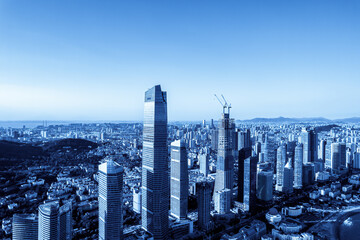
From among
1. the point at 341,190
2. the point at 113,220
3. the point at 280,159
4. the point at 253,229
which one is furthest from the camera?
the point at 280,159

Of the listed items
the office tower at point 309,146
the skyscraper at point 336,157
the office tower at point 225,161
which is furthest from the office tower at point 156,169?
the skyscraper at point 336,157

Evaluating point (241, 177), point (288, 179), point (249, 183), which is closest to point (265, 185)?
point (241, 177)

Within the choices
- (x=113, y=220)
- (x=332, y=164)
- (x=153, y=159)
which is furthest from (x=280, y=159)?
(x=113, y=220)

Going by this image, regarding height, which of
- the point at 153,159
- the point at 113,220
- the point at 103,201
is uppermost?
the point at 153,159

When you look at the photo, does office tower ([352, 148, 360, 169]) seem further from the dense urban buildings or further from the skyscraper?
the skyscraper

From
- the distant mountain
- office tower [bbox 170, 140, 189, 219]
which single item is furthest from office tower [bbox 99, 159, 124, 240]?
the distant mountain

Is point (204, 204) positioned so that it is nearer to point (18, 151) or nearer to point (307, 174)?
point (307, 174)

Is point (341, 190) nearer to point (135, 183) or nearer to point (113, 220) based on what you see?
point (135, 183)
